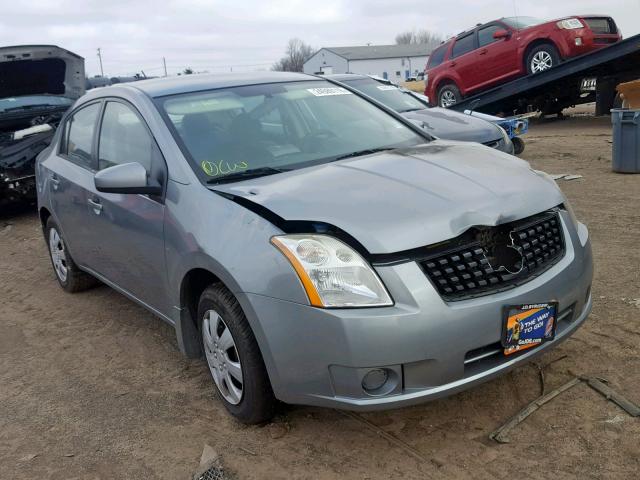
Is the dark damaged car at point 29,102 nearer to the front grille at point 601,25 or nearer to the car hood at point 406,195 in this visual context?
the car hood at point 406,195

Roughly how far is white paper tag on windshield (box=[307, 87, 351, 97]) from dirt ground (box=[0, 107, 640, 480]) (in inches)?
74.7

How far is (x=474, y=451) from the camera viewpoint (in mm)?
2699

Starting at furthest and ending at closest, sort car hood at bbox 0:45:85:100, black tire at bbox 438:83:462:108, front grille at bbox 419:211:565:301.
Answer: black tire at bbox 438:83:462:108, car hood at bbox 0:45:85:100, front grille at bbox 419:211:565:301

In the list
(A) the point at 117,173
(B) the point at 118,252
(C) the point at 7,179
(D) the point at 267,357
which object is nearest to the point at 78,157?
(B) the point at 118,252

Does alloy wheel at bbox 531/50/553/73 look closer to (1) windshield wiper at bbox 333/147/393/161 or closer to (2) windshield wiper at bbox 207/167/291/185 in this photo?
(1) windshield wiper at bbox 333/147/393/161

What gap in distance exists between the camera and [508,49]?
509 inches

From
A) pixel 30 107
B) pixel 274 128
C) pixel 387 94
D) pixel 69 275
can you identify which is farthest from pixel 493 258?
pixel 30 107

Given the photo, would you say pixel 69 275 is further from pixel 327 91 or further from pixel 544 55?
pixel 544 55

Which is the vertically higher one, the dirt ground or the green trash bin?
the green trash bin

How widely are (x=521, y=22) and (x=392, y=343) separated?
39.7 feet

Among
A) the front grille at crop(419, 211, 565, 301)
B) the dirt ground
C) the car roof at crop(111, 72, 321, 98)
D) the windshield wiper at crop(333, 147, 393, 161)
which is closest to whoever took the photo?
the front grille at crop(419, 211, 565, 301)

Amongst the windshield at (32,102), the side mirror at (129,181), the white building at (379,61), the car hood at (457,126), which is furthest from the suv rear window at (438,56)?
the white building at (379,61)

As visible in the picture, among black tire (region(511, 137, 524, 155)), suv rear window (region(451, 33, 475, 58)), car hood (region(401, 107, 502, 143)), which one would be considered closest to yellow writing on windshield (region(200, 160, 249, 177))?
car hood (region(401, 107, 502, 143))

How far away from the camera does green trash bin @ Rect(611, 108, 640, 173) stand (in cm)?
798
